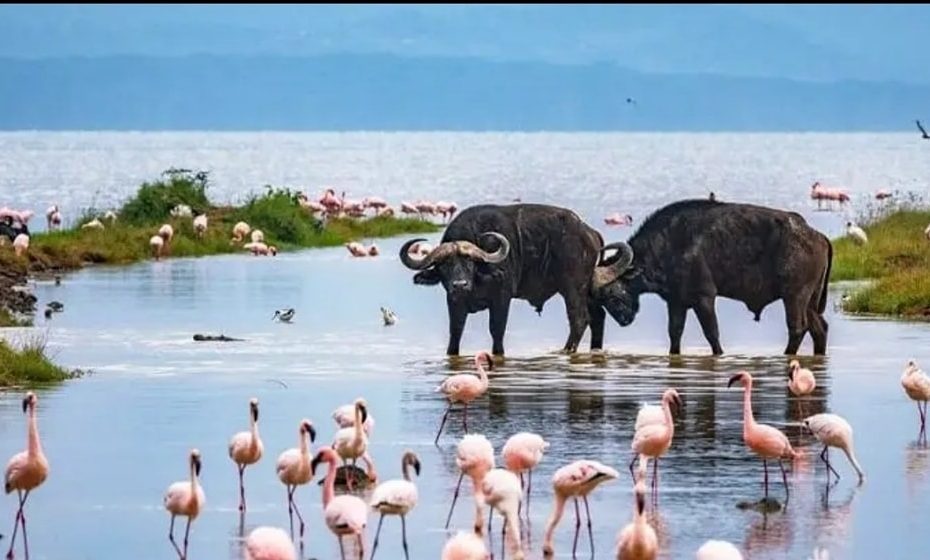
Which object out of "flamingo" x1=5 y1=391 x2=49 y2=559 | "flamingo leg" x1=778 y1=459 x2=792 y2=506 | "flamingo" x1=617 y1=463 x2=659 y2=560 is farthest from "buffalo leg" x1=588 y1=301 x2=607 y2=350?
"flamingo" x1=617 y1=463 x2=659 y2=560

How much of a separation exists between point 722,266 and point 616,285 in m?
1.16

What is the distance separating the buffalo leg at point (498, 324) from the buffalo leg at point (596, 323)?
1249 millimetres

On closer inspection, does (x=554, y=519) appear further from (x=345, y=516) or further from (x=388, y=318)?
(x=388, y=318)

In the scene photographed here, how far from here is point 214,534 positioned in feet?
54.3

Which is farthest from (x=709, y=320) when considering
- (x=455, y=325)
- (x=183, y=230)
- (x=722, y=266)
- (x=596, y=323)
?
(x=183, y=230)

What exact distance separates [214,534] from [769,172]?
10554 cm

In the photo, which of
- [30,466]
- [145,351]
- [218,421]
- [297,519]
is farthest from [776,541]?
[145,351]

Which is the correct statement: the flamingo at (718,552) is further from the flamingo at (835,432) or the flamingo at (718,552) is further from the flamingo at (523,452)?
the flamingo at (835,432)

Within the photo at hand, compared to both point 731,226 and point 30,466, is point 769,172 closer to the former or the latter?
point 731,226

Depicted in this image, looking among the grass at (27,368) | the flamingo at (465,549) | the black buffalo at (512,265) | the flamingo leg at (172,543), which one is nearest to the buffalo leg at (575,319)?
the black buffalo at (512,265)

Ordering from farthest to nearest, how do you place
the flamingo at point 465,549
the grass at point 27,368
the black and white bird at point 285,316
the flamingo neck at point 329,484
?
1. the black and white bird at point 285,316
2. the grass at point 27,368
3. the flamingo neck at point 329,484
4. the flamingo at point 465,549

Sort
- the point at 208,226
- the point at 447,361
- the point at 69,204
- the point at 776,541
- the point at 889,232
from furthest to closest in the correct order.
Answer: the point at 69,204 < the point at 208,226 < the point at 889,232 < the point at 447,361 < the point at 776,541

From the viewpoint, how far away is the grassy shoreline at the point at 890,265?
3206 centimetres

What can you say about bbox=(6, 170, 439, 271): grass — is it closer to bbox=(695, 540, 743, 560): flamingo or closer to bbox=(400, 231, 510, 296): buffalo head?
bbox=(400, 231, 510, 296): buffalo head
